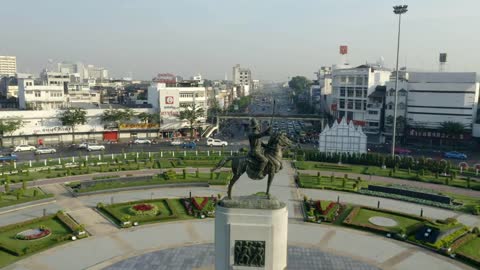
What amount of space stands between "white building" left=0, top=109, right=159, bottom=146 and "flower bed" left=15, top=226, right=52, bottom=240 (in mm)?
51751

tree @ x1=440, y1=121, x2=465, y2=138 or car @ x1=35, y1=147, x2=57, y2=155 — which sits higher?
tree @ x1=440, y1=121, x2=465, y2=138

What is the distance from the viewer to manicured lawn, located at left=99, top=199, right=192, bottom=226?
115ft

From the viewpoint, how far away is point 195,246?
30328 millimetres

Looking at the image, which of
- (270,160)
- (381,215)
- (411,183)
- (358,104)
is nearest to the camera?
(270,160)

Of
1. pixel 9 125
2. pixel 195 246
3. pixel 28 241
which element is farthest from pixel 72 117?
pixel 195 246

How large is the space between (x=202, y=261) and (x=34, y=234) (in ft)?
46.3

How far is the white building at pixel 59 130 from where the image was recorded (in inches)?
3045

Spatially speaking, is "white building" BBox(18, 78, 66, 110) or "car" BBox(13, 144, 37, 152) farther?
"white building" BBox(18, 78, 66, 110)

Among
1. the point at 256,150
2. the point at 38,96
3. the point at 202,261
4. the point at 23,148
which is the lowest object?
the point at 202,261

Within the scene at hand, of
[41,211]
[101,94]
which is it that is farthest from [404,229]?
[101,94]

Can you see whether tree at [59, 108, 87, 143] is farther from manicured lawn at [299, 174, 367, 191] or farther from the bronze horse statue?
the bronze horse statue

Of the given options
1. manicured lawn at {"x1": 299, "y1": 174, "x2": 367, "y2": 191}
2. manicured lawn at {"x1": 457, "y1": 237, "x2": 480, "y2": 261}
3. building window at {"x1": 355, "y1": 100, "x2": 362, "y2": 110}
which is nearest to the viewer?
manicured lawn at {"x1": 457, "y1": 237, "x2": 480, "y2": 261}

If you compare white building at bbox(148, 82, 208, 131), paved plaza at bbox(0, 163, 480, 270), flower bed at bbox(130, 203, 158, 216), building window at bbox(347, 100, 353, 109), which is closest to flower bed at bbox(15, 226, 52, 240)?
paved plaza at bbox(0, 163, 480, 270)

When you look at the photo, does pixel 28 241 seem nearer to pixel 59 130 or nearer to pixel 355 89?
pixel 59 130
